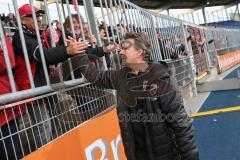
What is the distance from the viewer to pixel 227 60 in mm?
15742

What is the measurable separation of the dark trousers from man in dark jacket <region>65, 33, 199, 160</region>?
2.41 feet

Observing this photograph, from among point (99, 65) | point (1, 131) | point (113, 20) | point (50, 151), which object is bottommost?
point (50, 151)

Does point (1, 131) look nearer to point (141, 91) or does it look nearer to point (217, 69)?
point (141, 91)

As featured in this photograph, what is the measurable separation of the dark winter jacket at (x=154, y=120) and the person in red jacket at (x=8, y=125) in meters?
0.73

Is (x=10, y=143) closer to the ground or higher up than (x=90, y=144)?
higher up

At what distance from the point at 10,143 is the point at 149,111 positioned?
93 centimetres

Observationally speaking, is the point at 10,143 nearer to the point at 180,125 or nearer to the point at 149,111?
A: the point at 149,111

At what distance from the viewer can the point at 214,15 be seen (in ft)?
172

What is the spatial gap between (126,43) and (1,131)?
1039 mm

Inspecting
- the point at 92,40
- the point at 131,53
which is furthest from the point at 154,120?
the point at 92,40

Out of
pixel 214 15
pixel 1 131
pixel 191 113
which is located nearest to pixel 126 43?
pixel 1 131

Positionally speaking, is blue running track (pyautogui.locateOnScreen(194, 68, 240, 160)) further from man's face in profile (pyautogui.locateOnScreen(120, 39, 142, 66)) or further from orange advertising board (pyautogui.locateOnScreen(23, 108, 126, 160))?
man's face in profile (pyautogui.locateOnScreen(120, 39, 142, 66))

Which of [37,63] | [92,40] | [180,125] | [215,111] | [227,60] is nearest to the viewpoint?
[180,125]

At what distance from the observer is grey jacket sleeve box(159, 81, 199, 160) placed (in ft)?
8.66
